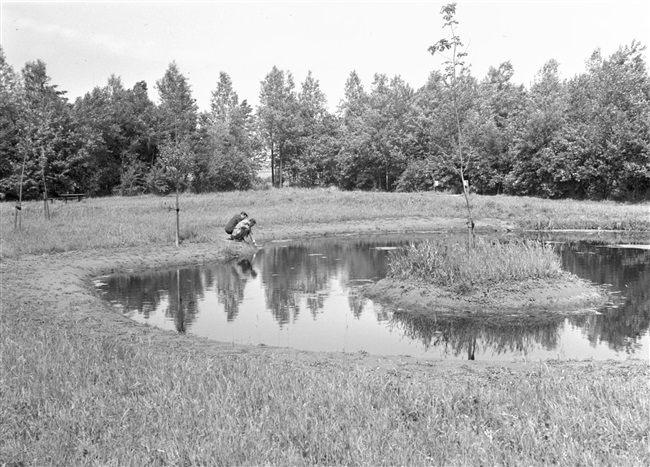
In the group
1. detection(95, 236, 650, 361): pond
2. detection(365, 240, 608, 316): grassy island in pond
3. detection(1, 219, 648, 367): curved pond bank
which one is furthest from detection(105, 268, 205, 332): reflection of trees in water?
detection(365, 240, 608, 316): grassy island in pond

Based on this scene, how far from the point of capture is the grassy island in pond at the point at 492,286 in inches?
576

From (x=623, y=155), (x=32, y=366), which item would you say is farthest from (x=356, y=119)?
(x=32, y=366)

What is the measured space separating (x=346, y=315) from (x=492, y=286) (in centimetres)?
376

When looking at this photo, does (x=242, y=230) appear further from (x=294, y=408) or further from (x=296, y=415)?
(x=296, y=415)

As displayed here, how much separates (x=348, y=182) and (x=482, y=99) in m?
19.1

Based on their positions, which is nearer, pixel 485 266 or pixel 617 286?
pixel 485 266

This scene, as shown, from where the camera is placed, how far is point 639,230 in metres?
34.9

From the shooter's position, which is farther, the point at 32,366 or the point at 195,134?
the point at 195,134

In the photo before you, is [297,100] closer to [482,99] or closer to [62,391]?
[482,99]

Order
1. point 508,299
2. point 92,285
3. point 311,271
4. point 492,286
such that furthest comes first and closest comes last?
point 311,271
point 92,285
point 492,286
point 508,299

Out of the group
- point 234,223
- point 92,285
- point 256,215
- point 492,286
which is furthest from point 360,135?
point 492,286

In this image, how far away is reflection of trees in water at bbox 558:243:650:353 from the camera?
12.4 m

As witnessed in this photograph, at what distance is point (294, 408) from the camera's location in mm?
6289

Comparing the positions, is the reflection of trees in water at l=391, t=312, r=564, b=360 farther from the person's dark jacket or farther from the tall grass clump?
the person's dark jacket
